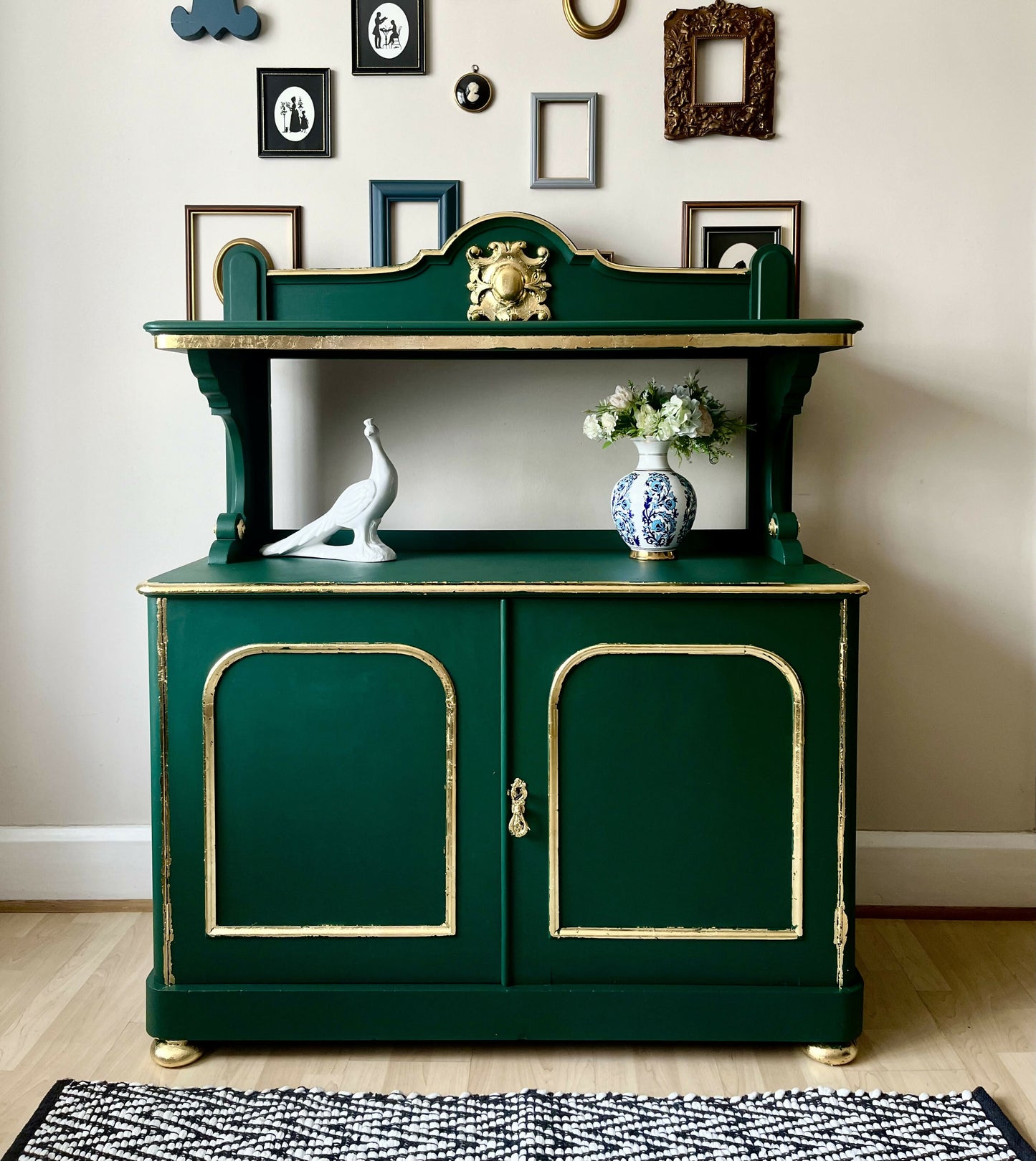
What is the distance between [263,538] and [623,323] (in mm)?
887

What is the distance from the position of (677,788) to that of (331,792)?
0.59 metres

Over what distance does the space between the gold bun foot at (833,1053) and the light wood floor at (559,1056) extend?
0.01 metres

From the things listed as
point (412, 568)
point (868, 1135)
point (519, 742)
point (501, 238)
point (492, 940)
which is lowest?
point (868, 1135)

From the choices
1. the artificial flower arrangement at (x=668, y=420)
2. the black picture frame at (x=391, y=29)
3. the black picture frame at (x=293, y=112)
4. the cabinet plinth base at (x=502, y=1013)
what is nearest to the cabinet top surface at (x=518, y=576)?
the artificial flower arrangement at (x=668, y=420)

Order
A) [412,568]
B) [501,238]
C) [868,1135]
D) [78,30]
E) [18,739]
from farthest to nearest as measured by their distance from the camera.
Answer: [18,739]
[78,30]
[501,238]
[412,568]
[868,1135]

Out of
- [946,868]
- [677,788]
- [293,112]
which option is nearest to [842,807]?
[677,788]

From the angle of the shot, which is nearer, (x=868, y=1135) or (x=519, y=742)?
(x=868, y=1135)

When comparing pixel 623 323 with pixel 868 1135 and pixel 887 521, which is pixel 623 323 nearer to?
pixel 887 521

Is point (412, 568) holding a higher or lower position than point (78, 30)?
lower

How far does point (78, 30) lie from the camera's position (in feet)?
7.62

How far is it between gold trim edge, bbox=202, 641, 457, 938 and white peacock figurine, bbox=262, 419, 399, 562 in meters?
0.29

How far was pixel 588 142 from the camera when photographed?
2303mm

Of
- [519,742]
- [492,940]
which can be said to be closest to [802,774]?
[519,742]

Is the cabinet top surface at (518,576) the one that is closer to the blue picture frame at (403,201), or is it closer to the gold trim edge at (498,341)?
the gold trim edge at (498,341)
